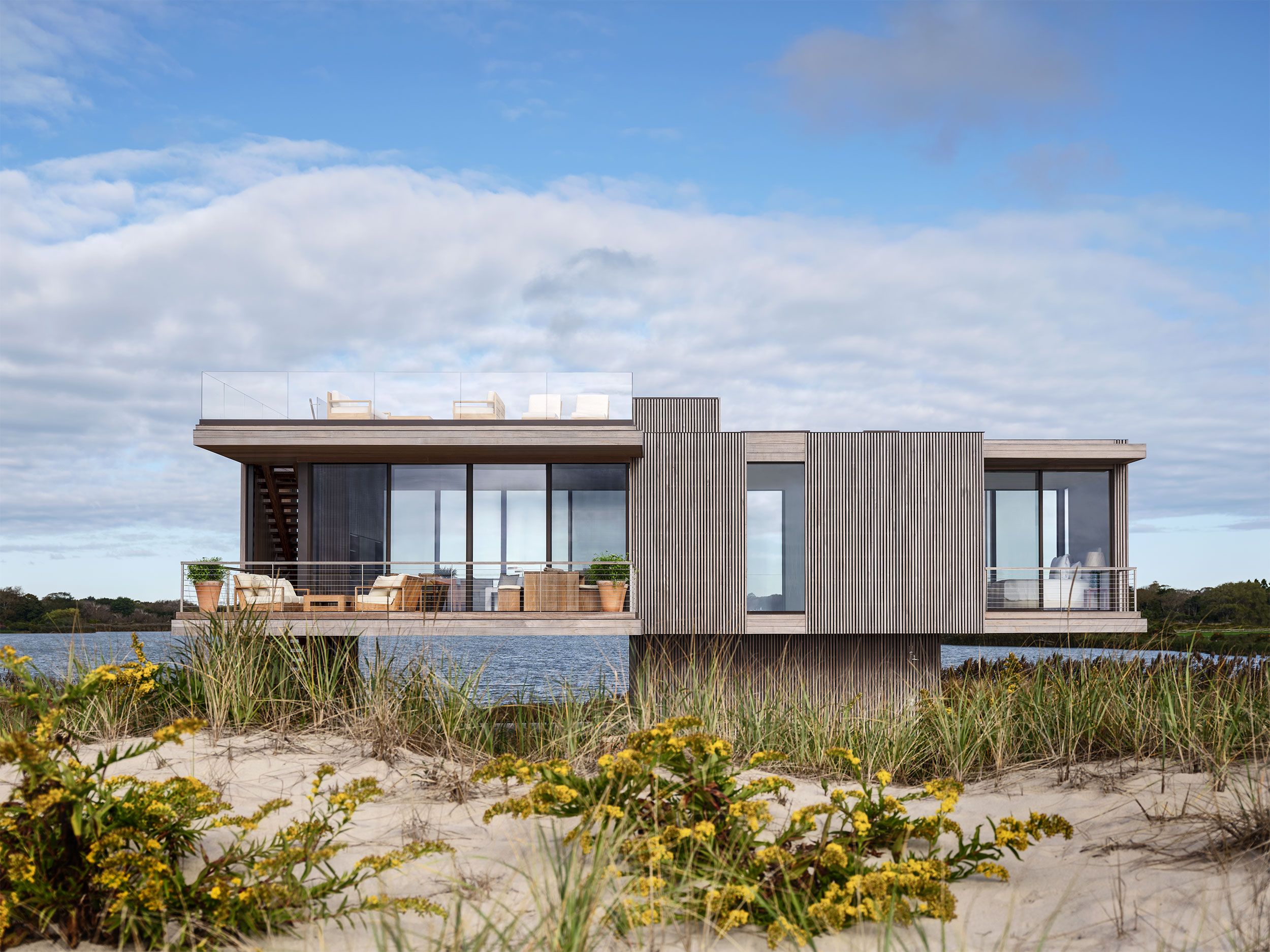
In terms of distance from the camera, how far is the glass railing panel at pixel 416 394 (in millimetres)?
14219

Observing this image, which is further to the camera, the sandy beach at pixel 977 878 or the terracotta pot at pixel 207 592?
the terracotta pot at pixel 207 592

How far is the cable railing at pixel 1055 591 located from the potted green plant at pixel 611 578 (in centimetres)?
578

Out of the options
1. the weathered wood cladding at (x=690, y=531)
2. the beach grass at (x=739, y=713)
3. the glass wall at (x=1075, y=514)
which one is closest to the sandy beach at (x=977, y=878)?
the beach grass at (x=739, y=713)

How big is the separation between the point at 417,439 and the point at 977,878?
11138 millimetres

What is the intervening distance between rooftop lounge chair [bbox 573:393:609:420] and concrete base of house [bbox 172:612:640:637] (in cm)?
304

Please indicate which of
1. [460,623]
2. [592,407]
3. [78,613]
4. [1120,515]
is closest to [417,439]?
[592,407]

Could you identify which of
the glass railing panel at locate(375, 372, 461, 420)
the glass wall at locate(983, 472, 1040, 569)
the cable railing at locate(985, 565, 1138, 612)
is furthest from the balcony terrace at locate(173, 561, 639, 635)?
the glass wall at locate(983, 472, 1040, 569)

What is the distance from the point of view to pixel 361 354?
17297 mm

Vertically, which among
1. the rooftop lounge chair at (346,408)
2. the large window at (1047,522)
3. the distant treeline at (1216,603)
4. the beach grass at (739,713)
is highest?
the rooftop lounge chair at (346,408)

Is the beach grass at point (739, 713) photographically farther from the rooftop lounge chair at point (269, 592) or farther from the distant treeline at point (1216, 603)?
the rooftop lounge chair at point (269, 592)

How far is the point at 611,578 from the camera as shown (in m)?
14.0

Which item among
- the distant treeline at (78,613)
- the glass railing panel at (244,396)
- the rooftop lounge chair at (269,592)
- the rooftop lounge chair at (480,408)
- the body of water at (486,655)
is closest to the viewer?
the body of water at (486,655)

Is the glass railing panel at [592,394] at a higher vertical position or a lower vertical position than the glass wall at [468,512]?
higher

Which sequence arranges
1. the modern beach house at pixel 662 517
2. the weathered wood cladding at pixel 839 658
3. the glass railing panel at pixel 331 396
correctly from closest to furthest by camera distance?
the modern beach house at pixel 662 517
the glass railing panel at pixel 331 396
the weathered wood cladding at pixel 839 658
